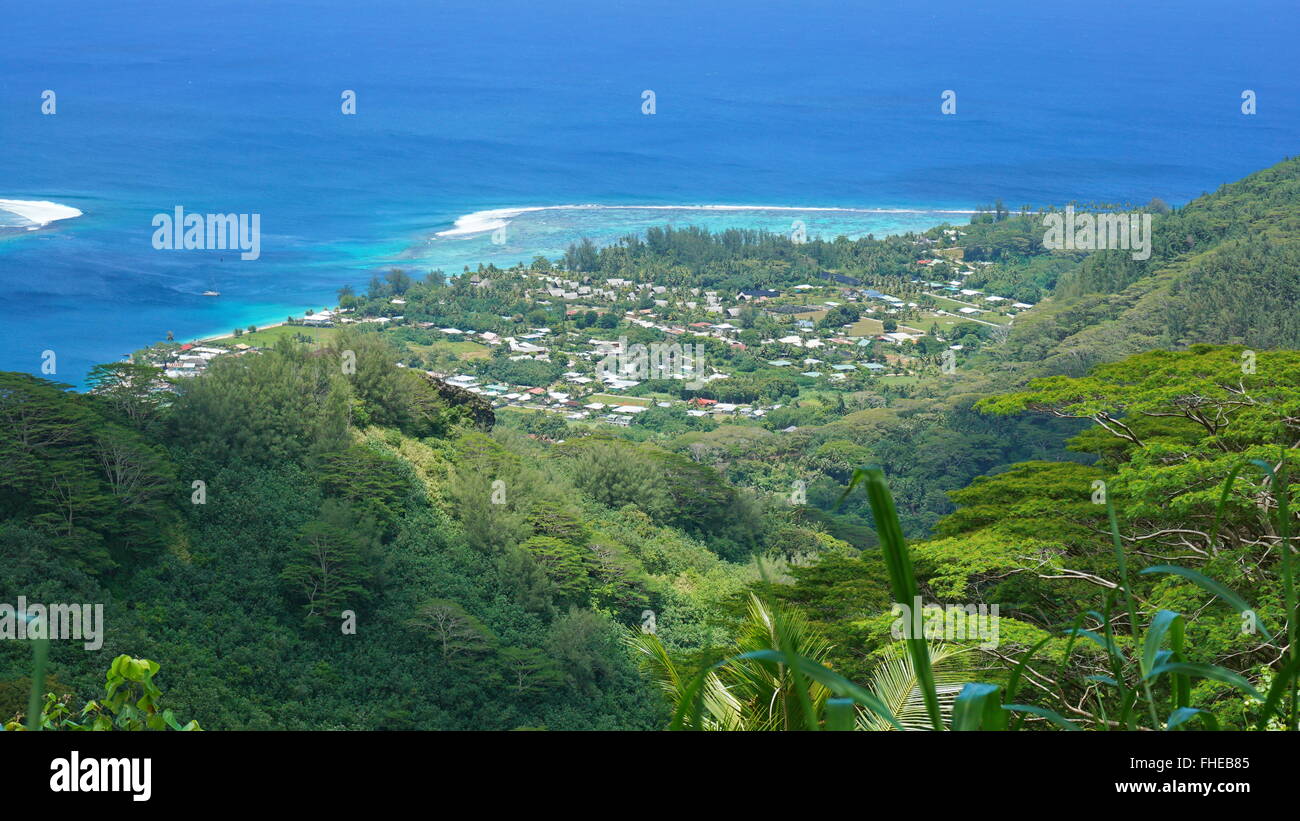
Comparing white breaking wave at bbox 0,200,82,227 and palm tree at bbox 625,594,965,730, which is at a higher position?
white breaking wave at bbox 0,200,82,227

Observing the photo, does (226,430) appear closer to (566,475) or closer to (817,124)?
(566,475)

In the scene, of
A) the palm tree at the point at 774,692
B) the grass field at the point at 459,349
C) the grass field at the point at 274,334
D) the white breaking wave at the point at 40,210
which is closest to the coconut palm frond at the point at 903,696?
the palm tree at the point at 774,692

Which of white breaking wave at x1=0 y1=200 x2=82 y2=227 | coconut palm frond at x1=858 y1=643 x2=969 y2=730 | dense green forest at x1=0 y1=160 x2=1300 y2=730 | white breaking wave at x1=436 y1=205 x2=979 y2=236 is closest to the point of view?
coconut palm frond at x1=858 y1=643 x2=969 y2=730

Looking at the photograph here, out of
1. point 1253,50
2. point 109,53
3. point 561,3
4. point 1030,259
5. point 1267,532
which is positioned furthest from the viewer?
point 561,3

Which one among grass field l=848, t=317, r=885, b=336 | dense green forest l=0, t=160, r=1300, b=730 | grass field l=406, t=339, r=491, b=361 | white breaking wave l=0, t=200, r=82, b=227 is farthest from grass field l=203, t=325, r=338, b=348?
grass field l=848, t=317, r=885, b=336

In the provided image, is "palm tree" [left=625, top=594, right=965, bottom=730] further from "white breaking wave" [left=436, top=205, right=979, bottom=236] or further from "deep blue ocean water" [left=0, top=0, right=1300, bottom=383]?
"white breaking wave" [left=436, top=205, right=979, bottom=236]

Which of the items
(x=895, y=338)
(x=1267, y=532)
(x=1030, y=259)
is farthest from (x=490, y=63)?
(x=1267, y=532)

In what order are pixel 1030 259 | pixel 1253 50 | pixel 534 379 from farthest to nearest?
pixel 1253 50 → pixel 1030 259 → pixel 534 379

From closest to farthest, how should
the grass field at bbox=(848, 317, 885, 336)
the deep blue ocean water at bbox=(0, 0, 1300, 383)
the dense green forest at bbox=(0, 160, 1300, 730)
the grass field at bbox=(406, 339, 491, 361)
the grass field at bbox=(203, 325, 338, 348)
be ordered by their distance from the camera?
1. the dense green forest at bbox=(0, 160, 1300, 730)
2. the grass field at bbox=(203, 325, 338, 348)
3. the grass field at bbox=(406, 339, 491, 361)
4. the grass field at bbox=(848, 317, 885, 336)
5. the deep blue ocean water at bbox=(0, 0, 1300, 383)
